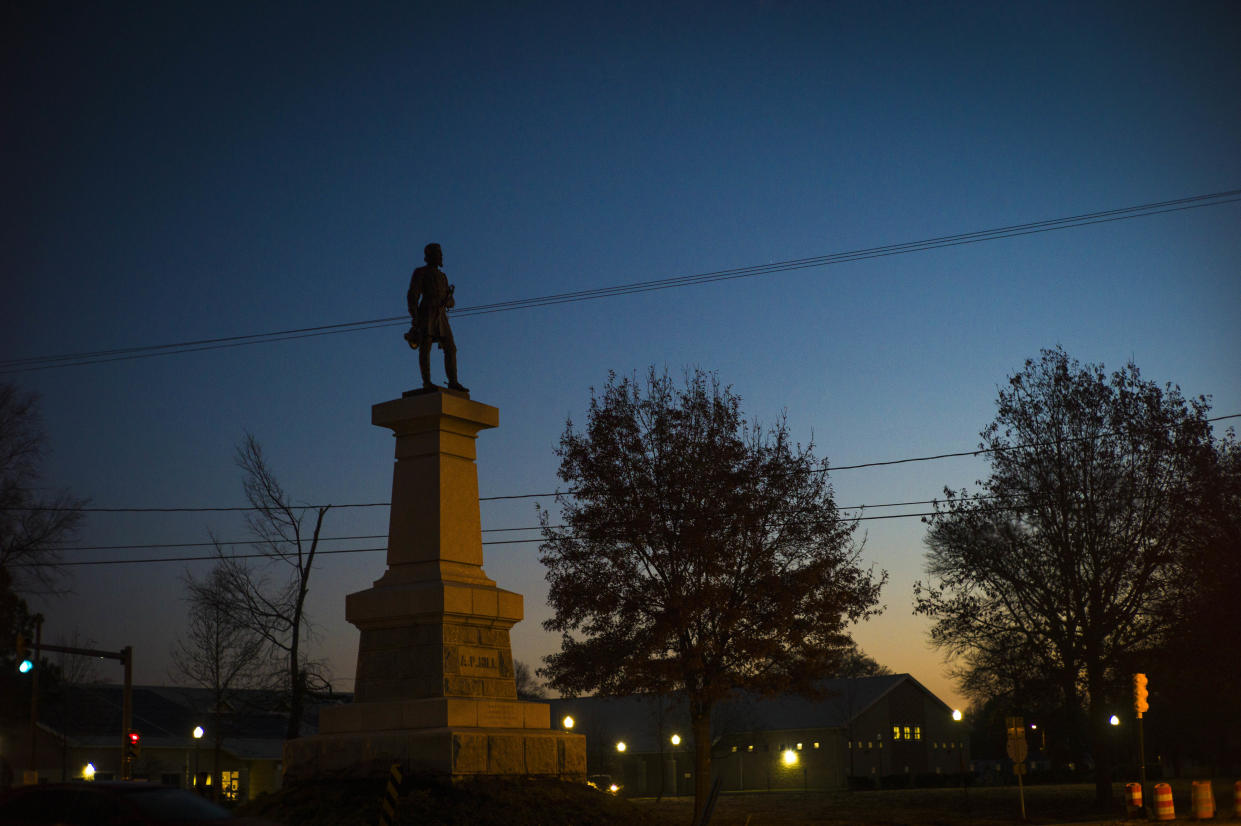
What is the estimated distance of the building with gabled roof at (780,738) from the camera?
214 feet

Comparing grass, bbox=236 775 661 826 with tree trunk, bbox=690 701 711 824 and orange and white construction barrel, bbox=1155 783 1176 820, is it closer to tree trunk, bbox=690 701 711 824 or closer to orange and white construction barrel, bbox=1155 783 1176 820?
tree trunk, bbox=690 701 711 824

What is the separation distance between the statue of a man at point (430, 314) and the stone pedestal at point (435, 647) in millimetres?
731

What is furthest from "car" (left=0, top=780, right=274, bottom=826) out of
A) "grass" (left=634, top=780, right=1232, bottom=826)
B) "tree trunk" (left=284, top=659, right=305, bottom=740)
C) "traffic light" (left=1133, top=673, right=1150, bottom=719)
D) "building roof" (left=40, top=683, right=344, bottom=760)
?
"building roof" (left=40, top=683, right=344, bottom=760)

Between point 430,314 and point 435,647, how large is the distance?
5.18 meters

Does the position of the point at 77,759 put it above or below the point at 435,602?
below

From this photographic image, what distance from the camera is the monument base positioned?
602 inches

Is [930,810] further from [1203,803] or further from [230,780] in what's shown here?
[230,780]

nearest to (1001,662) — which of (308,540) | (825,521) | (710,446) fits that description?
(825,521)

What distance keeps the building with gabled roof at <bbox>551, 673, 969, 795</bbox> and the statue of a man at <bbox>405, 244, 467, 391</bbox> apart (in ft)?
155

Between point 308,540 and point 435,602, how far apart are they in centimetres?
1953

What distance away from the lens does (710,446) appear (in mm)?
28625

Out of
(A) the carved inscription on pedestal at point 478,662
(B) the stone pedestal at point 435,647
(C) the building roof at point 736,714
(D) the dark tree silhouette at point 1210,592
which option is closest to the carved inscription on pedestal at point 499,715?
(B) the stone pedestal at point 435,647

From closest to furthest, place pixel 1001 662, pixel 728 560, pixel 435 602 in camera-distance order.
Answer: pixel 435 602 < pixel 728 560 < pixel 1001 662

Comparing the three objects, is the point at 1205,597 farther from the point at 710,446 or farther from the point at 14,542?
the point at 14,542
